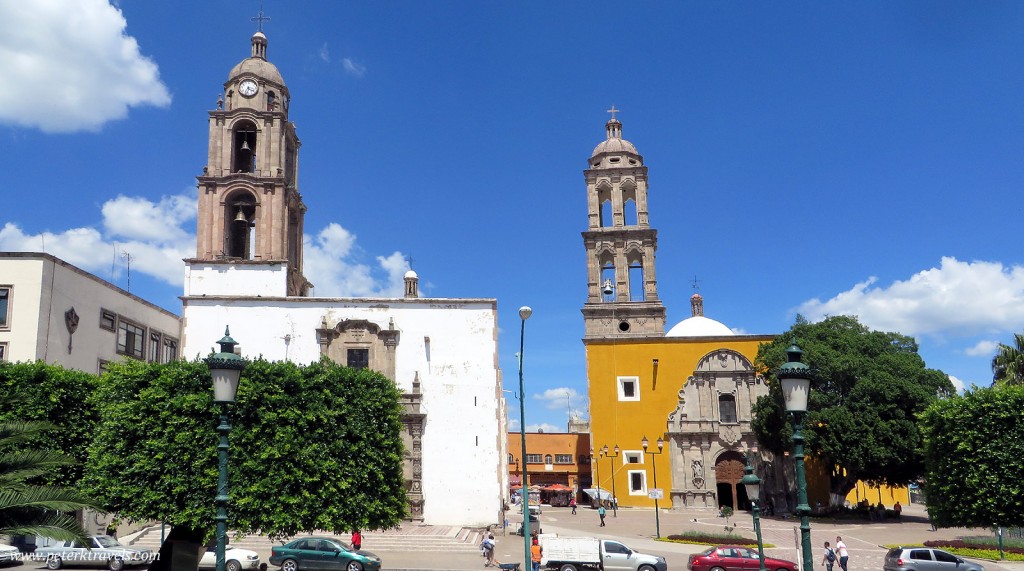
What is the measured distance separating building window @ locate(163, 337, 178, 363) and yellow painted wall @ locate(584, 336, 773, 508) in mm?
24351

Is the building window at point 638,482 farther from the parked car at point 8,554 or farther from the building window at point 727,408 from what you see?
the parked car at point 8,554

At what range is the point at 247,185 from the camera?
39.0 metres

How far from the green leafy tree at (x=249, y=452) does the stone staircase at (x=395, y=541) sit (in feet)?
29.5

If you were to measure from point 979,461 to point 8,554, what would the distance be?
30.0 meters

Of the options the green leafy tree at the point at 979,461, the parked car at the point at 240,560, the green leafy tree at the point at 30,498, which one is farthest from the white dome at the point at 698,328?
the green leafy tree at the point at 30,498

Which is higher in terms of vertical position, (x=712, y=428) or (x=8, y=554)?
(x=712, y=428)

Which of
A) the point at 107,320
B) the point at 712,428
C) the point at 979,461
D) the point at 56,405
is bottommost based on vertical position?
the point at 979,461

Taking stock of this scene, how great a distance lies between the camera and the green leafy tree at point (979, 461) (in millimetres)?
22141

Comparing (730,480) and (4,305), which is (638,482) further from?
(4,305)

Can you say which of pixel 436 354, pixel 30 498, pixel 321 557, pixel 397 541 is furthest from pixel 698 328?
pixel 30 498

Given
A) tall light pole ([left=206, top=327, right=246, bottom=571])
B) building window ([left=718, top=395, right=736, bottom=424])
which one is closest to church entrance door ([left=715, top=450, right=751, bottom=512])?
building window ([left=718, top=395, right=736, bottom=424])

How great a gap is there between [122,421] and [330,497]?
565 centimetres

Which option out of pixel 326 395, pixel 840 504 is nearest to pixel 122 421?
pixel 326 395

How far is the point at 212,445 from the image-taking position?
19.5 meters
